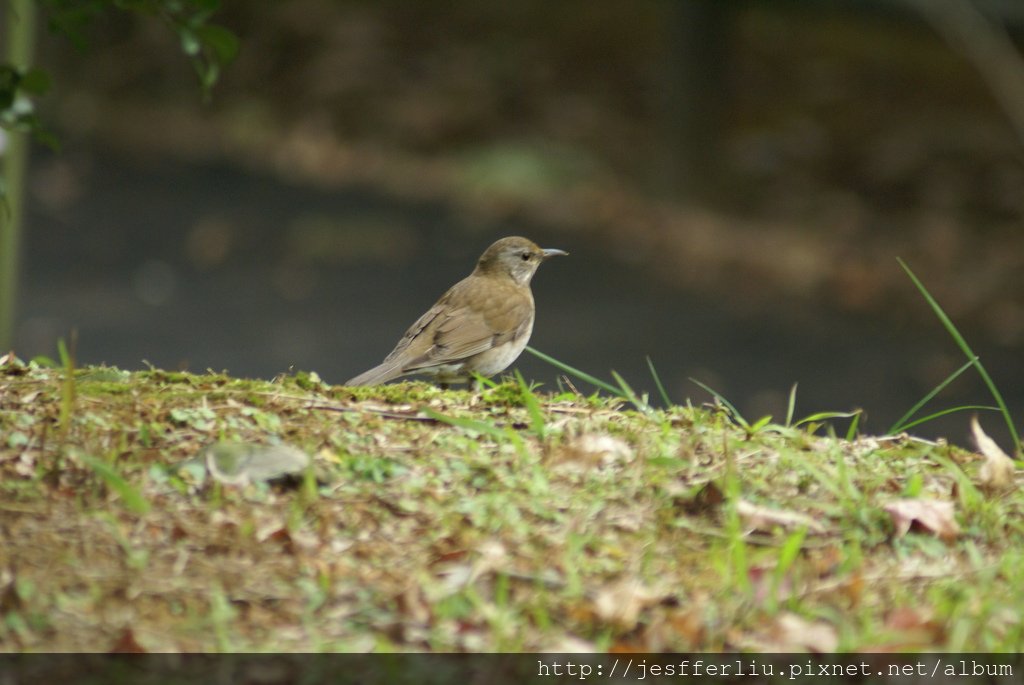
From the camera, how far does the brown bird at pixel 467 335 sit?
623 centimetres

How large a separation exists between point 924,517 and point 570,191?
1149 cm

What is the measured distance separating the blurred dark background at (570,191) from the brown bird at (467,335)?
3.24 meters

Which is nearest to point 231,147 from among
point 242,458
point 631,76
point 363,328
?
point 631,76

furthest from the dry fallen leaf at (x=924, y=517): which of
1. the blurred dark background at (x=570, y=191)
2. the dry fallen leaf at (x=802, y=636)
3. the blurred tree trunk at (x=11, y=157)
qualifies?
the blurred tree trunk at (x=11, y=157)

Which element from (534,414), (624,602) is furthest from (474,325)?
(624,602)

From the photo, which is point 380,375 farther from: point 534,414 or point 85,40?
point 85,40

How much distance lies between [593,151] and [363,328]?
214 inches

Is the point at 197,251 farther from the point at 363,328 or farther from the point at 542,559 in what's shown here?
the point at 542,559

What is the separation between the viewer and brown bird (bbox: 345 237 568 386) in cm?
623

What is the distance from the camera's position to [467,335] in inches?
250

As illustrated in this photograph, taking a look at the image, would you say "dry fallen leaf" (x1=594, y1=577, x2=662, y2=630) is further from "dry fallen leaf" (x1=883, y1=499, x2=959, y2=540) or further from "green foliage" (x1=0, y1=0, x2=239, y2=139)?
"green foliage" (x1=0, y1=0, x2=239, y2=139)

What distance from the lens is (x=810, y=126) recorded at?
1641 centimetres

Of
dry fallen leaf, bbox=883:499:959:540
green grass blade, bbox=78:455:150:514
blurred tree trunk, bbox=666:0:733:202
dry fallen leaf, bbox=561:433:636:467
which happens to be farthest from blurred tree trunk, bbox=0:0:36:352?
blurred tree trunk, bbox=666:0:733:202

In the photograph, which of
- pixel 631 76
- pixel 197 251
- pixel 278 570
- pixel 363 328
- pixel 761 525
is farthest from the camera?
pixel 631 76
